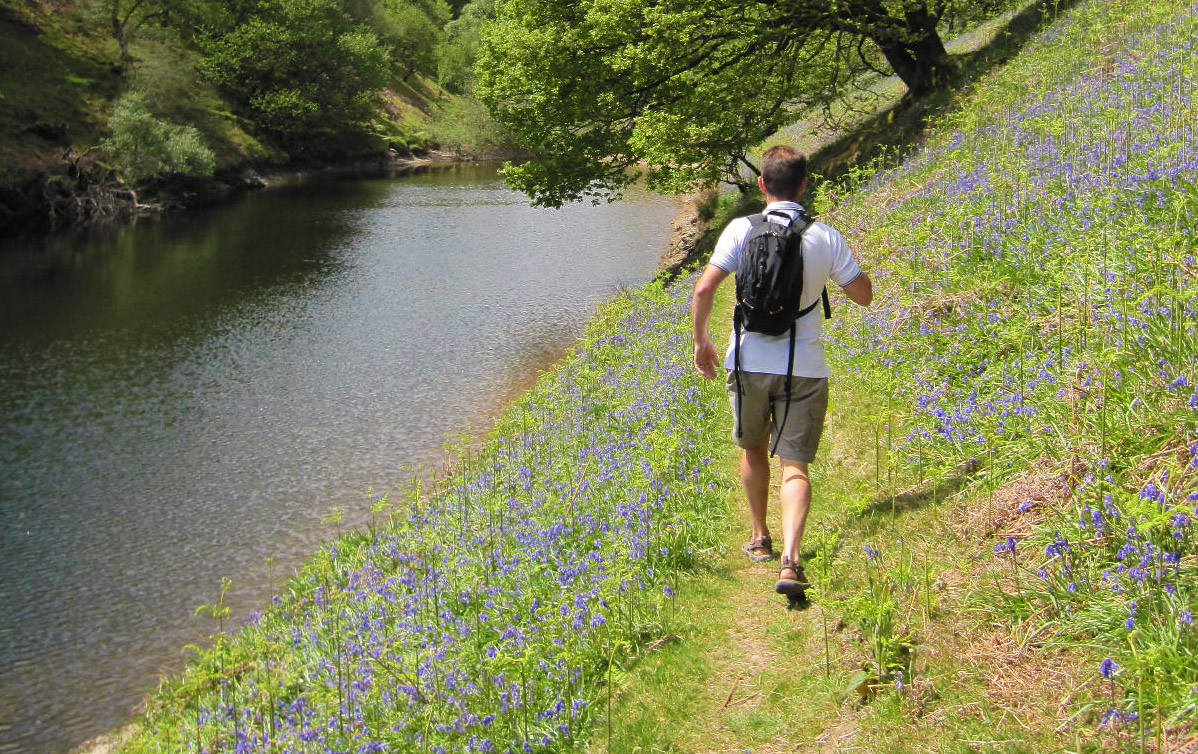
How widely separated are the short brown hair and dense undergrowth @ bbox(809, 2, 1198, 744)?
1.82 meters

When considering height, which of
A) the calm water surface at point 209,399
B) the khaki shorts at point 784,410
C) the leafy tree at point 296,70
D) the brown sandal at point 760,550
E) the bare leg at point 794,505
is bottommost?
the calm water surface at point 209,399

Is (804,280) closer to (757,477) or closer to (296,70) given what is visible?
(757,477)

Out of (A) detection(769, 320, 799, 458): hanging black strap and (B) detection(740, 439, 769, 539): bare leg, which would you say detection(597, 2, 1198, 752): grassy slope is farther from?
(A) detection(769, 320, 799, 458): hanging black strap

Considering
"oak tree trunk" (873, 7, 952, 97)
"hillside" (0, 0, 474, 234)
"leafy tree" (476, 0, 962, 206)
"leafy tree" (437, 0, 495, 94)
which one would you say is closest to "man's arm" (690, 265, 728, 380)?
"leafy tree" (476, 0, 962, 206)

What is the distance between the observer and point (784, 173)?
5.25m

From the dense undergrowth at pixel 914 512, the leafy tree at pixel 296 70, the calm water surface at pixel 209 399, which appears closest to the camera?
the dense undergrowth at pixel 914 512

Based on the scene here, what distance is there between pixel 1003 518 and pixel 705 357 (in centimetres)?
177

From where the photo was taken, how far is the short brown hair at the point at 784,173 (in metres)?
5.25

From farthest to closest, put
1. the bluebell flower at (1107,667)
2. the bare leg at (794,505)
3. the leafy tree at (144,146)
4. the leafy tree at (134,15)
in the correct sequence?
the leafy tree at (134,15)
the leafy tree at (144,146)
the bare leg at (794,505)
the bluebell flower at (1107,667)

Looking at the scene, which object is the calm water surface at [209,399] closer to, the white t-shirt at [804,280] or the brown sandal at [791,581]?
the brown sandal at [791,581]

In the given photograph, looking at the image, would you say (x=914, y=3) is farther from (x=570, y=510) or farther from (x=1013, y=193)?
(x=570, y=510)

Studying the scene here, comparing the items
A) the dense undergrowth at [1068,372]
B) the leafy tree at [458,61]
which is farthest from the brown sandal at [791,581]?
the leafy tree at [458,61]

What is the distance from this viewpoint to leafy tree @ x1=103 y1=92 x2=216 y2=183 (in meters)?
43.6

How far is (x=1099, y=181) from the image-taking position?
8.16m
